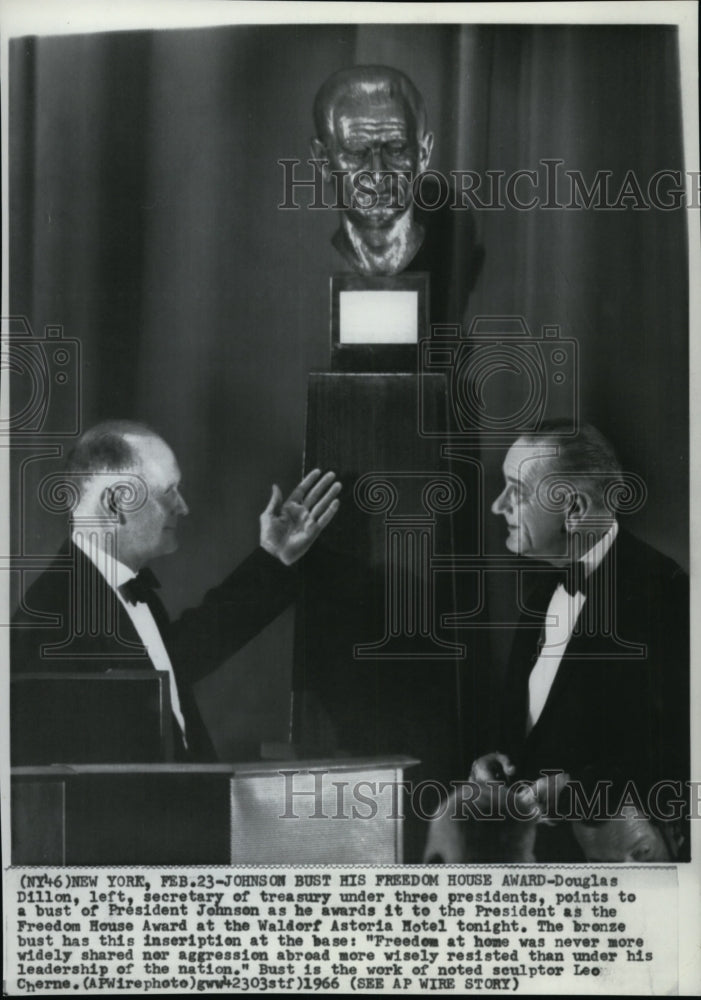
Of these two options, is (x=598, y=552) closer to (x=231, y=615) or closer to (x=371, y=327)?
(x=371, y=327)

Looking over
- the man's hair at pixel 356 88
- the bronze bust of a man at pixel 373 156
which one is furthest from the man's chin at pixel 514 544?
the man's hair at pixel 356 88

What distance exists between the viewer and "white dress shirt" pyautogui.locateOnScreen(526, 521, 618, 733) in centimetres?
217

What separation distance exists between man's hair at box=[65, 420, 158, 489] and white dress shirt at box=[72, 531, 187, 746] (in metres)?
0.14

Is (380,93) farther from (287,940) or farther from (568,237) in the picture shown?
(287,940)

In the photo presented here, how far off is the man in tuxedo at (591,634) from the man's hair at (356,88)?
2.78 feet

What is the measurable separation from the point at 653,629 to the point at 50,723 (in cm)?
141

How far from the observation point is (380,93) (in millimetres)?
2172

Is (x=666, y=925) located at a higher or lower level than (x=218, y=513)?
lower

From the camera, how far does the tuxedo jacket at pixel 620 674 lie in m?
2.17

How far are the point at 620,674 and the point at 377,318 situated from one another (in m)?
1.00

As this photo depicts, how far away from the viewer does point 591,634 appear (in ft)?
7.17

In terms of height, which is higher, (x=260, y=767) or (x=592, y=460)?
(x=592, y=460)

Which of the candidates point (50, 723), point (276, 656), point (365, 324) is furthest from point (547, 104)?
point (50, 723)

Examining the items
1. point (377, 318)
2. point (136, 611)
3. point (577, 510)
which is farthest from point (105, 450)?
point (577, 510)
